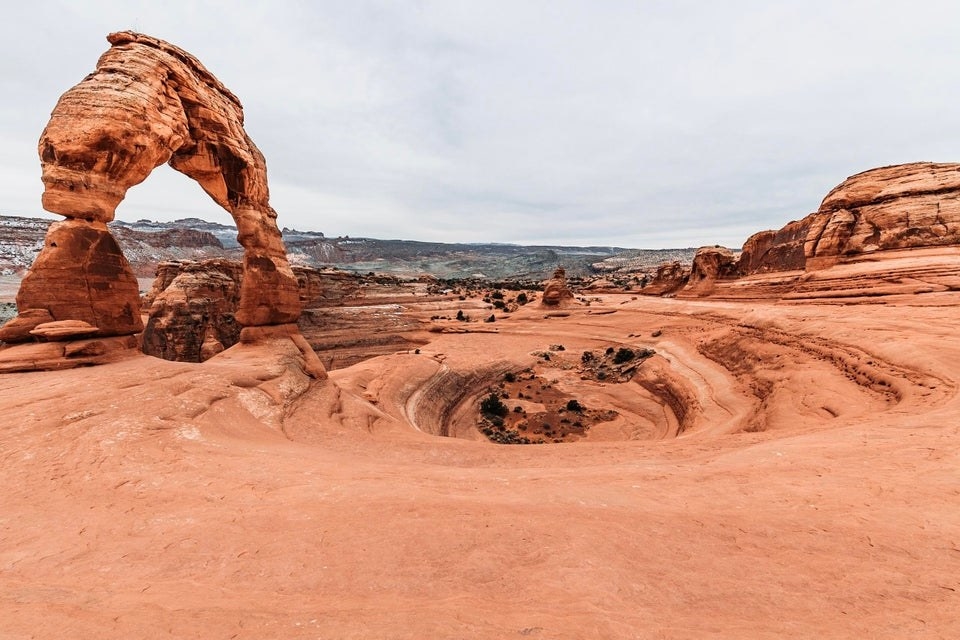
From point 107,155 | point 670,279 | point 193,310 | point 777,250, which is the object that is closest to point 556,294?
point 670,279

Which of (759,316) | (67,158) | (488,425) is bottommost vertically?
(488,425)

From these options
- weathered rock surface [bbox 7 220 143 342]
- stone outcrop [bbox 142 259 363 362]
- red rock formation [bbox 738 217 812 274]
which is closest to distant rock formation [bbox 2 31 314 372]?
weathered rock surface [bbox 7 220 143 342]

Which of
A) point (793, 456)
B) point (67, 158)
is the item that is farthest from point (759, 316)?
point (67, 158)

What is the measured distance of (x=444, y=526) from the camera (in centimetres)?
381

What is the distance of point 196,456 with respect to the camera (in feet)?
18.0

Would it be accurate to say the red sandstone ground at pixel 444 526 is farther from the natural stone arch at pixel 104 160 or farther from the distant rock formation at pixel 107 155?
the distant rock formation at pixel 107 155

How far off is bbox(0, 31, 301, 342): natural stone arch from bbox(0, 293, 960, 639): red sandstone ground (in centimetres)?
174

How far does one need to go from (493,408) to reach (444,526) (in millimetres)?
17035

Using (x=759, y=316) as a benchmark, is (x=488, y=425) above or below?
below

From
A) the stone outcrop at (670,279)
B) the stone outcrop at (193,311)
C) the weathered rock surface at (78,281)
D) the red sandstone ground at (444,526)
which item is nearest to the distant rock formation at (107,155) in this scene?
the weathered rock surface at (78,281)

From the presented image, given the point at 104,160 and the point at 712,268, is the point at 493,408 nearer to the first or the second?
the point at 104,160

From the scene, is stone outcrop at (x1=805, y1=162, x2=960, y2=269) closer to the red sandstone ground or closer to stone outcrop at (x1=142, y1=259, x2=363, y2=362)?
the red sandstone ground

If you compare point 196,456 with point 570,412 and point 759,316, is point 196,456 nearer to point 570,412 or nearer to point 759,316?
point 570,412

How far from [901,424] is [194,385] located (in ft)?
45.1
